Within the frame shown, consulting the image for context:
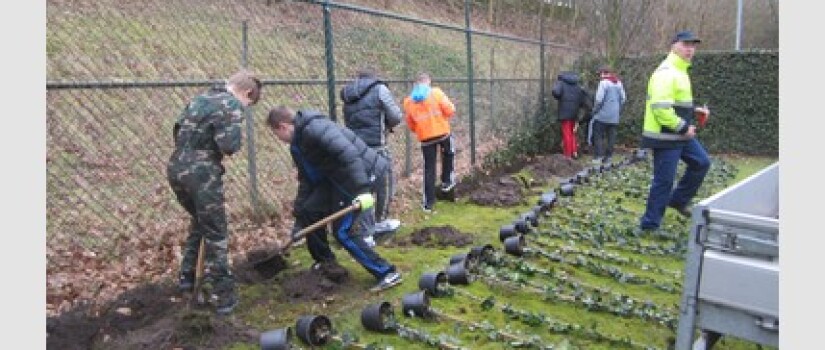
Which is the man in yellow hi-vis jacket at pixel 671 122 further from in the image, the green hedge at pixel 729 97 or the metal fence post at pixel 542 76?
the green hedge at pixel 729 97

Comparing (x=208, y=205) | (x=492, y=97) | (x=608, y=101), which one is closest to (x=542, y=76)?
(x=492, y=97)

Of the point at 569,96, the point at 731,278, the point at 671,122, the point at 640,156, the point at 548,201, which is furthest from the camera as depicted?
the point at 640,156

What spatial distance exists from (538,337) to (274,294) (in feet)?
6.84

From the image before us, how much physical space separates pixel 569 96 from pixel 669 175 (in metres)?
6.60

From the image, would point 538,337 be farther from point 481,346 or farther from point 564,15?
point 564,15

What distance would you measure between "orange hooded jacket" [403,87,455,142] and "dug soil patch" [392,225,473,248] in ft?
4.97

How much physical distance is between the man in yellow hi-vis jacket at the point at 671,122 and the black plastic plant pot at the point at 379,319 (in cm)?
359

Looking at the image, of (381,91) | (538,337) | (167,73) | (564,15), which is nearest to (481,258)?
(538,337)

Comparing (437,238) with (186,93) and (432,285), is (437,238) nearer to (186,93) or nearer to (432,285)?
(432,285)

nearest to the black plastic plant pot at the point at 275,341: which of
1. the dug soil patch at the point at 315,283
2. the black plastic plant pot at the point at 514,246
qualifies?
the dug soil patch at the point at 315,283

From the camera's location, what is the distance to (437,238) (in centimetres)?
708

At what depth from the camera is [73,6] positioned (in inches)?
322

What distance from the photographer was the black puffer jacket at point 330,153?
5.18m

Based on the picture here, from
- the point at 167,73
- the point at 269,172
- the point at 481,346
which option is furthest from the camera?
the point at 167,73
